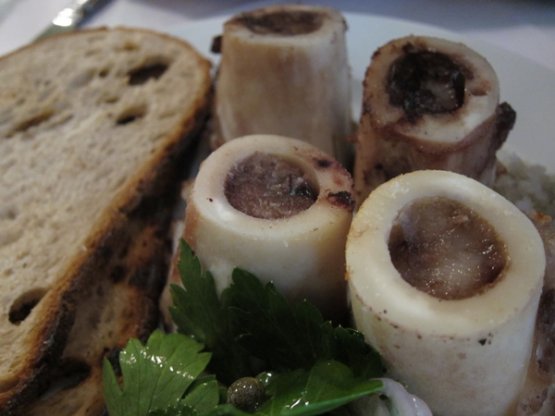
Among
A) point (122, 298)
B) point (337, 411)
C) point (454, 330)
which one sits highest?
point (454, 330)

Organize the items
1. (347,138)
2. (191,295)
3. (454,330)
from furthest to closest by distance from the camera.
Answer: (347,138) → (191,295) → (454,330)

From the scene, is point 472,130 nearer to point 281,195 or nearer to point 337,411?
point 281,195

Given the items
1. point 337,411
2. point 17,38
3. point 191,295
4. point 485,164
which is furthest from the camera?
point 17,38

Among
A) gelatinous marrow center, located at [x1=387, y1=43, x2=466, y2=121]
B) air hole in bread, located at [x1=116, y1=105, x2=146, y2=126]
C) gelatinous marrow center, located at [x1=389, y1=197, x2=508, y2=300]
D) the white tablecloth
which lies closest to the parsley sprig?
gelatinous marrow center, located at [x1=389, y1=197, x2=508, y2=300]

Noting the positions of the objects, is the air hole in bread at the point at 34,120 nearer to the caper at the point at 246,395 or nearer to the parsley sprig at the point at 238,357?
the parsley sprig at the point at 238,357

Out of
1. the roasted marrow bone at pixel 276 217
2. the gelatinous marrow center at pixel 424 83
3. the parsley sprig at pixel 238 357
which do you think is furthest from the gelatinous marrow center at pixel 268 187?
the gelatinous marrow center at pixel 424 83

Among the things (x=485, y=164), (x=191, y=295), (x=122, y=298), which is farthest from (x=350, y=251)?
(x=122, y=298)
